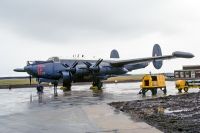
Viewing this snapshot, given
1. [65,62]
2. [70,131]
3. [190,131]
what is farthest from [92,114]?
[65,62]

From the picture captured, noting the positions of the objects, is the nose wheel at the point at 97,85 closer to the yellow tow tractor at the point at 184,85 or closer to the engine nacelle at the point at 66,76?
the engine nacelle at the point at 66,76

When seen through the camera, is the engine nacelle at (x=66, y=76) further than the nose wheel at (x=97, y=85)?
No

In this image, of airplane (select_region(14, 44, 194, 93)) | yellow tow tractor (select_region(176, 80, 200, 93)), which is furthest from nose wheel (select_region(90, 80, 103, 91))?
yellow tow tractor (select_region(176, 80, 200, 93))

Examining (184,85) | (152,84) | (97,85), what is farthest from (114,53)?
(152,84)

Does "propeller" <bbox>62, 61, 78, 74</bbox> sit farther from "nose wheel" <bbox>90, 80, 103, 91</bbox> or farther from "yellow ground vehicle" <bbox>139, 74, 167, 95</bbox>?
"yellow ground vehicle" <bbox>139, 74, 167, 95</bbox>

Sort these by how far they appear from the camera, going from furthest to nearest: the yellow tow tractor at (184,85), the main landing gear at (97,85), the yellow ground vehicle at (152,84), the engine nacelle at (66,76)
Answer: the main landing gear at (97,85) < the engine nacelle at (66,76) < the yellow tow tractor at (184,85) < the yellow ground vehicle at (152,84)

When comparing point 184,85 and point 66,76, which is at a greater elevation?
point 66,76

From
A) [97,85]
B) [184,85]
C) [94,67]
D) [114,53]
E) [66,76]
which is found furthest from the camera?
[114,53]

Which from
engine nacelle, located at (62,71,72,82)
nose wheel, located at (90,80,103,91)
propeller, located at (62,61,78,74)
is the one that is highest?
propeller, located at (62,61,78,74)

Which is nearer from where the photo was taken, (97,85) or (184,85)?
(184,85)

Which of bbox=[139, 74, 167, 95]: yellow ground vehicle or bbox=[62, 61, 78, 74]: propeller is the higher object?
bbox=[62, 61, 78, 74]: propeller

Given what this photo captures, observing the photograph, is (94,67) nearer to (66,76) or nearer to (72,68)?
(72,68)

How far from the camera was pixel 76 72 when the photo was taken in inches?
1412

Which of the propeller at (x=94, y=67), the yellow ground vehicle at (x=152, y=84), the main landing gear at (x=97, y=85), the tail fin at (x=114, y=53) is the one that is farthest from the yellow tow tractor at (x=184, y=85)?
the tail fin at (x=114, y=53)
